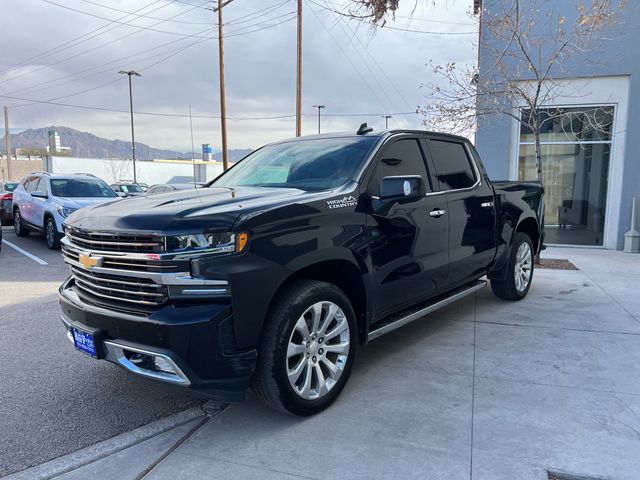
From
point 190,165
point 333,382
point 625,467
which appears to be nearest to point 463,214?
point 333,382

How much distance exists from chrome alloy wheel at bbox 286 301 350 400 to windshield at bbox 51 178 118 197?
32.1 ft

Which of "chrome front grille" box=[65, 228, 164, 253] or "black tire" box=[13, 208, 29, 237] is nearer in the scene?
"chrome front grille" box=[65, 228, 164, 253]

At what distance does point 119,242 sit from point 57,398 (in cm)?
161

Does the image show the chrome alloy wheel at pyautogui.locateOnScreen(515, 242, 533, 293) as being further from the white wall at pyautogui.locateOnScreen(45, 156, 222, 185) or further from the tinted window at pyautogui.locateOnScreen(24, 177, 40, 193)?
the white wall at pyautogui.locateOnScreen(45, 156, 222, 185)

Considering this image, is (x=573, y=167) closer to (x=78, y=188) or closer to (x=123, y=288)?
(x=123, y=288)

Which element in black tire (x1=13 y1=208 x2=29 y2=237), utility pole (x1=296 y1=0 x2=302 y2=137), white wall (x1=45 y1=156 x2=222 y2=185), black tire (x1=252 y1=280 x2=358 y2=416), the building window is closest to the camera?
black tire (x1=252 y1=280 x2=358 y2=416)

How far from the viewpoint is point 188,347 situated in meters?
2.82

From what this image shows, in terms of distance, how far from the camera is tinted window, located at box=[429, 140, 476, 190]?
493 cm

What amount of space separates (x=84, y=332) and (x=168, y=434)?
A: 2.83 feet

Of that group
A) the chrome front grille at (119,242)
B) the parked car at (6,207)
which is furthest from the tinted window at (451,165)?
the parked car at (6,207)

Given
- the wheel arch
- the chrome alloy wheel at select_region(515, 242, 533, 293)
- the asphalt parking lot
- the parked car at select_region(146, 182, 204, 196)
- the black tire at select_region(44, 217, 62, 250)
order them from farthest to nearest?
the black tire at select_region(44, 217, 62, 250) → the chrome alloy wheel at select_region(515, 242, 533, 293) → the parked car at select_region(146, 182, 204, 196) → the wheel arch → the asphalt parking lot

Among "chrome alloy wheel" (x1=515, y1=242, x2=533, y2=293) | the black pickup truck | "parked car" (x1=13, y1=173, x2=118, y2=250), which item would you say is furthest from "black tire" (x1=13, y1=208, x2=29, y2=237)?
"chrome alloy wheel" (x1=515, y1=242, x2=533, y2=293)

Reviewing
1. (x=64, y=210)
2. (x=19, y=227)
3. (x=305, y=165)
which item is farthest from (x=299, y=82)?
(x=305, y=165)

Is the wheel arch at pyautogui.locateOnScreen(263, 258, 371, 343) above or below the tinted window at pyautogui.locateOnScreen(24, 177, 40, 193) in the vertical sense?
below
